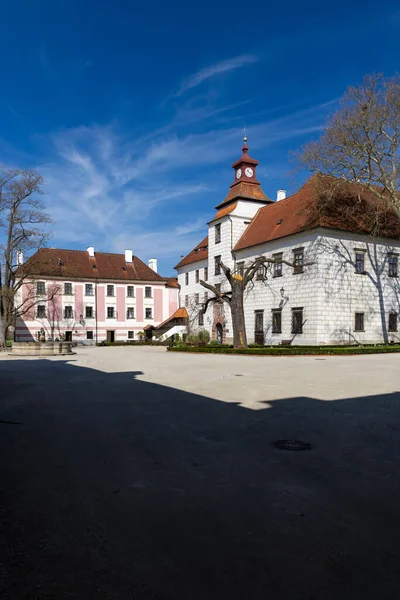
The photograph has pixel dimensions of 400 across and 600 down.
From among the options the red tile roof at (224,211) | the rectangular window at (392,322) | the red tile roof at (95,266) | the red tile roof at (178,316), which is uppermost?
the red tile roof at (224,211)

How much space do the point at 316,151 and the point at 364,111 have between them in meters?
3.49

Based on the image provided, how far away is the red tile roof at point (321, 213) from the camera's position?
31625mm

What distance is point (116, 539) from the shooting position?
346 centimetres

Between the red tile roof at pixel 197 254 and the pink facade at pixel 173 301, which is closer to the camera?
the red tile roof at pixel 197 254

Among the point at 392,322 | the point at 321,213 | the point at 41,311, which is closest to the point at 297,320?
the point at 392,322

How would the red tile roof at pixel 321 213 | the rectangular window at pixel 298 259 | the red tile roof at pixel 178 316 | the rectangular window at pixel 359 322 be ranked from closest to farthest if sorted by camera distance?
the red tile roof at pixel 321 213 < the rectangular window at pixel 359 322 < the rectangular window at pixel 298 259 < the red tile roof at pixel 178 316

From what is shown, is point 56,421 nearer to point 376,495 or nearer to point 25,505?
point 25,505

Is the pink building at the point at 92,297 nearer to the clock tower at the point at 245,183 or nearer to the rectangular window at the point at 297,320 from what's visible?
the clock tower at the point at 245,183

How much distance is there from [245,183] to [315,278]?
16.2 m

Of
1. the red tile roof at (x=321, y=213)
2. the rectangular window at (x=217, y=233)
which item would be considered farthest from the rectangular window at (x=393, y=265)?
the rectangular window at (x=217, y=233)

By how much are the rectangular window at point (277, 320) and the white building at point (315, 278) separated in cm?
8

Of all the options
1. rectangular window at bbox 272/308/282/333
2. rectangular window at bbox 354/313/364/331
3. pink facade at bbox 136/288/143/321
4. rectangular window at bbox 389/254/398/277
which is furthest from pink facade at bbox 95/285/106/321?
rectangular window at bbox 389/254/398/277

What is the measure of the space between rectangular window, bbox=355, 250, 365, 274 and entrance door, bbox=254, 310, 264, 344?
27.0 ft

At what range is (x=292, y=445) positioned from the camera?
6.21m
